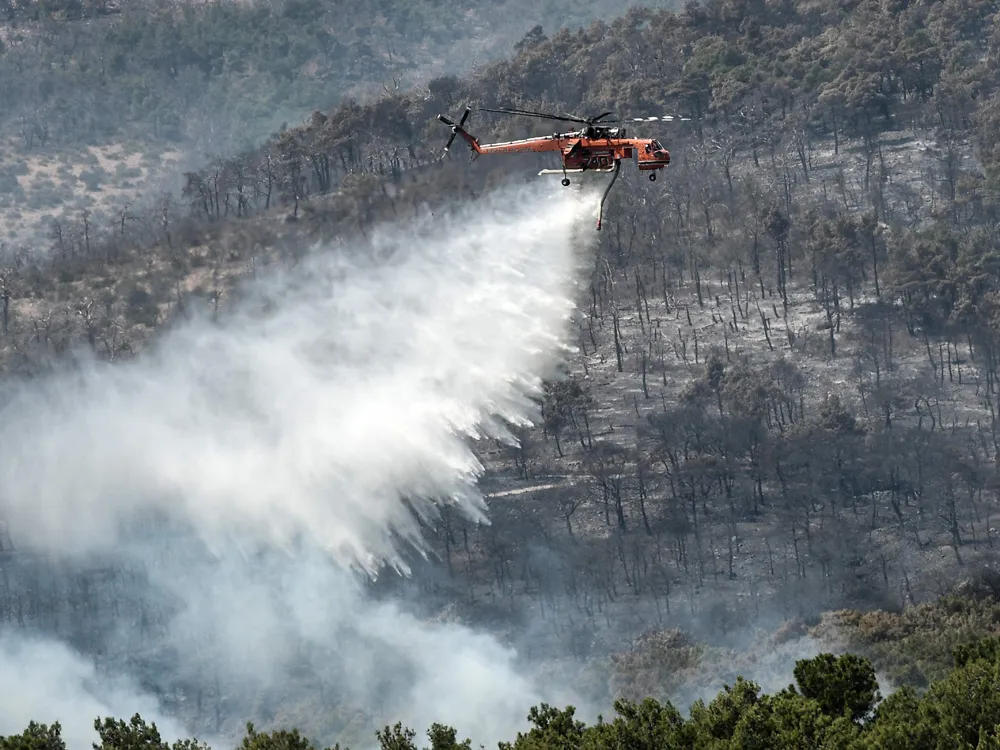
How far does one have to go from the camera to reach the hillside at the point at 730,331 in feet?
480

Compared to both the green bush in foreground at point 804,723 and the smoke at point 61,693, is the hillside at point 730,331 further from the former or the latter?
the green bush in foreground at point 804,723

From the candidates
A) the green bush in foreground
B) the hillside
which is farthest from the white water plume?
the green bush in foreground

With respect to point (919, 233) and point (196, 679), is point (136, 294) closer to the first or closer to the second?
point (196, 679)

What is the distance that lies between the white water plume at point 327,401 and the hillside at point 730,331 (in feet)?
17.4

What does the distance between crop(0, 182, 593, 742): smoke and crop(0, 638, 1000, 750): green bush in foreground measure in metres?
45.8

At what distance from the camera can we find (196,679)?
480ft

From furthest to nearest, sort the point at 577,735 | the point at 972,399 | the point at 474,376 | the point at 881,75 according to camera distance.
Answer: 1. the point at 881,75
2. the point at 972,399
3. the point at 474,376
4. the point at 577,735

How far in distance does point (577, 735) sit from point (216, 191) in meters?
116

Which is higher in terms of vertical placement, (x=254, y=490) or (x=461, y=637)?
(x=254, y=490)

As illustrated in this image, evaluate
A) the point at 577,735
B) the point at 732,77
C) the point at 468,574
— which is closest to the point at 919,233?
the point at 732,77

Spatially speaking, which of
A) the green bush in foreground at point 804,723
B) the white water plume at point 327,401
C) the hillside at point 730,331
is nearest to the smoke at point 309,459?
the white water plume at point 327,401

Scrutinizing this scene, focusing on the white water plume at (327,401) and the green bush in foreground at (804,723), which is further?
the white water plume at (327,401)

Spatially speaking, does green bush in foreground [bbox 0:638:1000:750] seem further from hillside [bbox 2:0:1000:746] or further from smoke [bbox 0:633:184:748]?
smoke [bbox 0:633:184:748]

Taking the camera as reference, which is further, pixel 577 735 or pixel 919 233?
pixel 919 233
